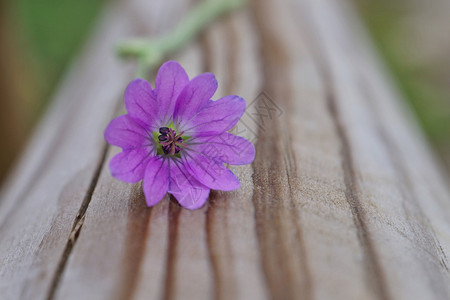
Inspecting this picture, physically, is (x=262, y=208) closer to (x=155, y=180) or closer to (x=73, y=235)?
(x=155, y=180)

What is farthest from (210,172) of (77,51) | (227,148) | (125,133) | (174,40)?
(77,51)

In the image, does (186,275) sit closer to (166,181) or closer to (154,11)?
(166,181)

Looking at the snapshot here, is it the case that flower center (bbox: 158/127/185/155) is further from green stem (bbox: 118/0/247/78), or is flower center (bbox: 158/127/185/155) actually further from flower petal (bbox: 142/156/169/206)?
green stem (bbox: 118/0/247/78)

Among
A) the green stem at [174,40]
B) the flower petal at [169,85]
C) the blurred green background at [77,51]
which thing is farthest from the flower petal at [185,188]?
the blurred green background at [77,51]

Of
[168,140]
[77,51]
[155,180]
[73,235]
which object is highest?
[77,51]

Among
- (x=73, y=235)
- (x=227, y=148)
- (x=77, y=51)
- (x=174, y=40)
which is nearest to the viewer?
(x=73, y=235)
